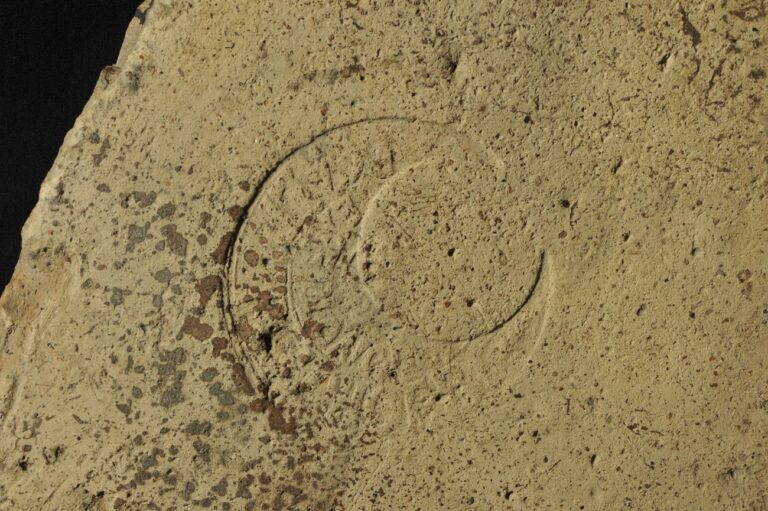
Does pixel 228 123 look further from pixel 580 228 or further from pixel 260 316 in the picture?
pixel 580 228

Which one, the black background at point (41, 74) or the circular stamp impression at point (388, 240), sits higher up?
the black background at point (41, 74)

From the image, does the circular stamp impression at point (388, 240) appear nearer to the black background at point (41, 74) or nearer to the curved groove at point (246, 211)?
the curved groove at point (246, 211)

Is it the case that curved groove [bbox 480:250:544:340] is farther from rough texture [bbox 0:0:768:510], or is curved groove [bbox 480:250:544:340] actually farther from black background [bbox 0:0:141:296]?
black background [bbox 0:0:141:296]

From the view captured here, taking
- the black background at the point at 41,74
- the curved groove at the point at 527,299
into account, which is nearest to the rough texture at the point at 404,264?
the curved groove at the point at 527,299

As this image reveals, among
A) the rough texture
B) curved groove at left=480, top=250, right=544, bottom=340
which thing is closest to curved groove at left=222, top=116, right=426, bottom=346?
the rough texture

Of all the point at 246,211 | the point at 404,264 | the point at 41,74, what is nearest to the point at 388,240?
the point at 404,264

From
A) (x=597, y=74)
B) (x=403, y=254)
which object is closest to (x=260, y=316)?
(x=403, y=254)
